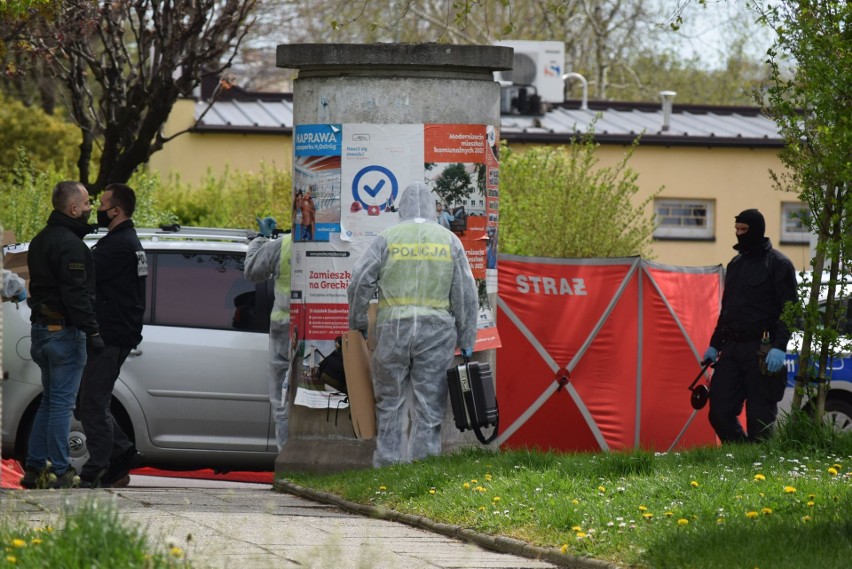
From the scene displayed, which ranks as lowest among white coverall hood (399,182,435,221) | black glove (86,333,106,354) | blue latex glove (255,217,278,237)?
black glove (86,333,106,354)

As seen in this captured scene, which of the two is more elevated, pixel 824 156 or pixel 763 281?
pixel 824 156

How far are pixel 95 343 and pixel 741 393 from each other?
4.40 m

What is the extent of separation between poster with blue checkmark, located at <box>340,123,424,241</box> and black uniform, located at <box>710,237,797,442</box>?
249 centimetres

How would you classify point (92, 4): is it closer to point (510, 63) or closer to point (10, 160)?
point (510, 63)

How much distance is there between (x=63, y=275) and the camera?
8930 millimetres

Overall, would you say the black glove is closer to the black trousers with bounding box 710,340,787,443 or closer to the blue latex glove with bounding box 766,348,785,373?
the black trousers with bounding box 710,340,787,443

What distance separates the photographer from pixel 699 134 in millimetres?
30578

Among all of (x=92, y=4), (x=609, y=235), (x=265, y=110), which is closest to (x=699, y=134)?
(x=265, y=110)

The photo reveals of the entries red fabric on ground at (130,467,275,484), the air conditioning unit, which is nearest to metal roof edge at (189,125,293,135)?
the air conditioning unit

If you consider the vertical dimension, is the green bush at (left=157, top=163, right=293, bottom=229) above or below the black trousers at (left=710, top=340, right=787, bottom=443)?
above

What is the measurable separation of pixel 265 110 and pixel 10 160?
284 inches

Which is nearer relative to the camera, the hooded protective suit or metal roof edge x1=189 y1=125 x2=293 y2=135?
the hooded protective suit

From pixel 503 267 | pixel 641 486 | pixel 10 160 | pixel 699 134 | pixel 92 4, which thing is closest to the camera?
pixel 641 486

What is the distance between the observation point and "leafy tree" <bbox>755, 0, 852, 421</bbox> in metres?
8.77
